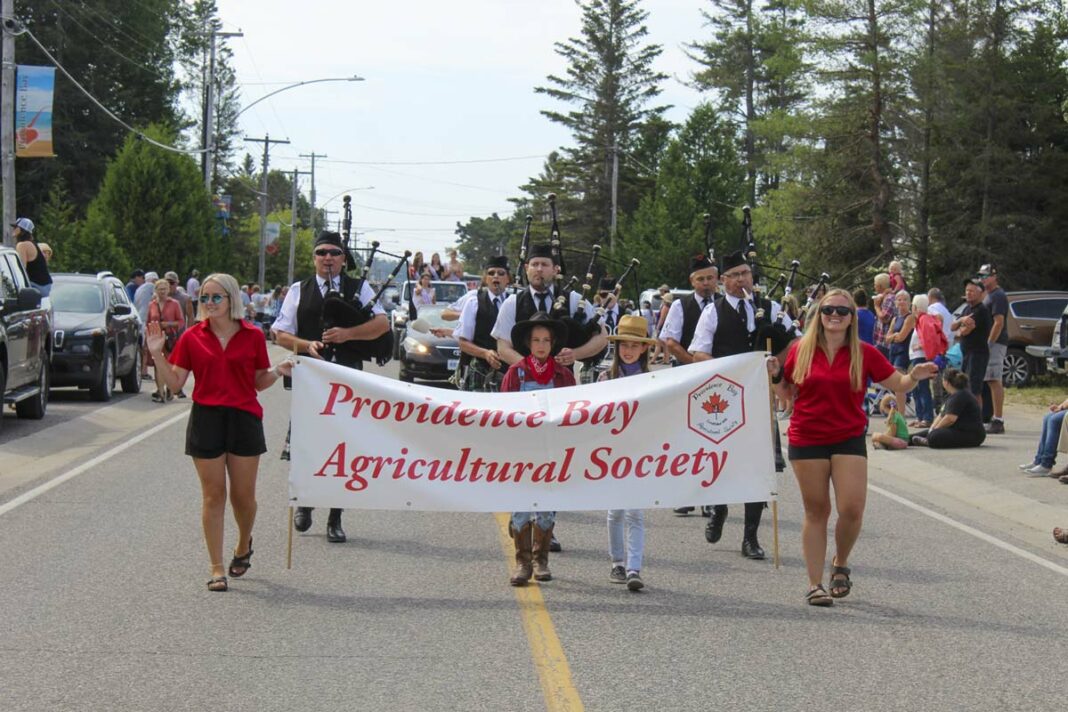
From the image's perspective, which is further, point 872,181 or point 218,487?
point 872,181

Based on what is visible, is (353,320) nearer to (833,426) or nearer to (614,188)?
(833,426)

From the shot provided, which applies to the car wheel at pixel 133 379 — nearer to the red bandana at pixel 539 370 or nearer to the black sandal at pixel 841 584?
the red bandana at pixel 539 370

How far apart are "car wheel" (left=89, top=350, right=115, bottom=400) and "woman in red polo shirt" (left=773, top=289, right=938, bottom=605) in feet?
49.7

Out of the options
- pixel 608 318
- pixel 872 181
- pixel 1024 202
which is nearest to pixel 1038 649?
pixel 608 318

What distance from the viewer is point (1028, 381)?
2822 centimetres

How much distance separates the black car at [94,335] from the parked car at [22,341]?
5.22ft

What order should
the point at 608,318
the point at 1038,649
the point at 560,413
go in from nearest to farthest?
the point at 1038,649, the point at 560,413, the point at 608,318

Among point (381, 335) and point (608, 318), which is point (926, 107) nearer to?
point (608, 318)

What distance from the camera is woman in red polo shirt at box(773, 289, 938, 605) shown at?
28.0 ft

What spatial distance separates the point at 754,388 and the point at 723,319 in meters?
1.14

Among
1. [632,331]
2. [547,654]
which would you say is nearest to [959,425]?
[632,331]

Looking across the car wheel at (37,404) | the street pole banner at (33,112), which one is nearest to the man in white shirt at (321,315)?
the car wheel at (37,404)

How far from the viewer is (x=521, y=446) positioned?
9195mm

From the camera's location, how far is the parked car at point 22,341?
54.1ft
